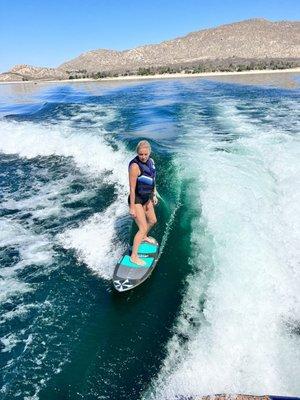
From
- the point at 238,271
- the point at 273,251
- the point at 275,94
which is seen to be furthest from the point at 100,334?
the point at 275,94

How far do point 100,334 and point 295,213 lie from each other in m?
4.95

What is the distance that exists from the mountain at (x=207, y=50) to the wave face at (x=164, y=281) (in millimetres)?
103473

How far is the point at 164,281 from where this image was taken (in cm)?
706

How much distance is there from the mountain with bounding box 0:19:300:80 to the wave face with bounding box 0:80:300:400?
10347cm

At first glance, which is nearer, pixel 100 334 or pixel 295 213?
pixel 100 334

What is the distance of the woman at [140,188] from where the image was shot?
21.6ft

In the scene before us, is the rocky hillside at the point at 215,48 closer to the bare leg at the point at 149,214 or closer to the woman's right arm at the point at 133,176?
the bare leg at the point at 149,214

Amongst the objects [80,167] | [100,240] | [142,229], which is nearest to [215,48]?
[80,167]

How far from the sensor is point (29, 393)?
5.04 m

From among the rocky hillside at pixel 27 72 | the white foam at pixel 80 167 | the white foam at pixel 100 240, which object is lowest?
the rocky hillside at pixel 27 72

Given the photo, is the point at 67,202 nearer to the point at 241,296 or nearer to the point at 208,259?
the point at 208,259

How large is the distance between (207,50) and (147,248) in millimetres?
133211

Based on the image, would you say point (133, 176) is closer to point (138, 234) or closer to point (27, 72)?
point (138, 234)

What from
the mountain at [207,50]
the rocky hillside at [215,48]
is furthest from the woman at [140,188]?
the rocky hillside at [215,48]
